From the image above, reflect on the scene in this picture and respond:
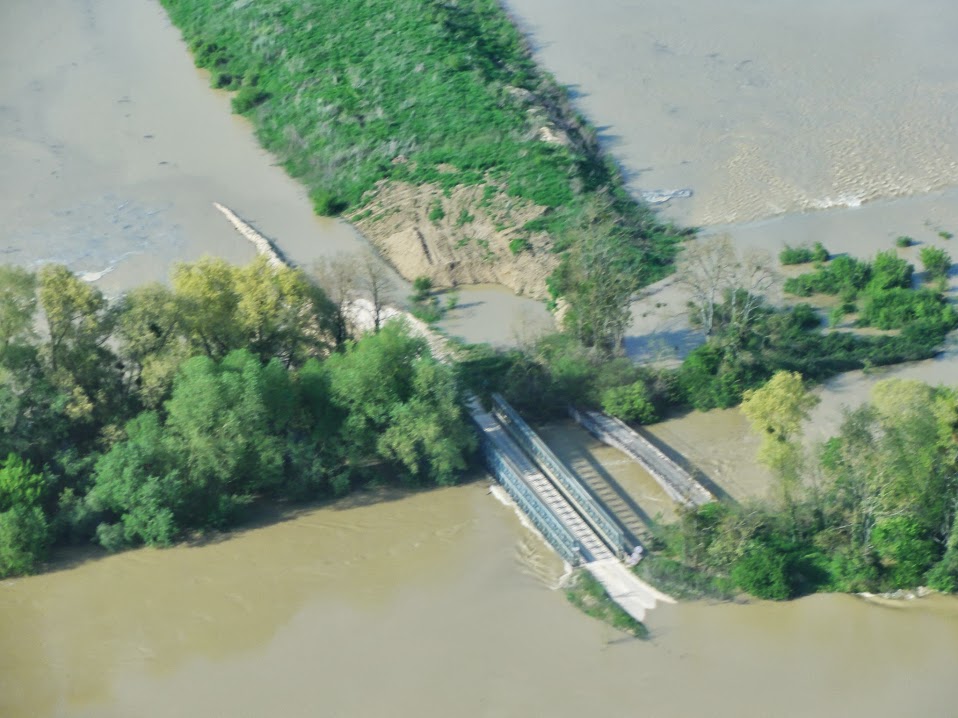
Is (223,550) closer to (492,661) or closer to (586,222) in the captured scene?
(492,661)

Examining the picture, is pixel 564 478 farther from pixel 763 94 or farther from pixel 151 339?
pixel 763 94

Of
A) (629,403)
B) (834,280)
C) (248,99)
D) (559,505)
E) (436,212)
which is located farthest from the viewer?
(248,99)

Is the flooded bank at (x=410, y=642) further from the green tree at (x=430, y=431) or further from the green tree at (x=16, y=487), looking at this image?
the green tree at (x=430, y=431)

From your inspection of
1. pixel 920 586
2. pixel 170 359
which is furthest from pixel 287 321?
pixel 920 586

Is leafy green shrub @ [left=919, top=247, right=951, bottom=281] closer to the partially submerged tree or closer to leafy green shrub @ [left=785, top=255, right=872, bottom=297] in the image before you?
leafy green shrub @ [left=785, top=255, right=872, bottom=297]

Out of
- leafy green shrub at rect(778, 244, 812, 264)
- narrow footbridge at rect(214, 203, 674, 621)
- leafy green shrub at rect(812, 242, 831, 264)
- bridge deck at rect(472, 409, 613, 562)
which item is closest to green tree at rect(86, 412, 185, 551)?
narrow footbridge at rect(214, 203, 674, 621)

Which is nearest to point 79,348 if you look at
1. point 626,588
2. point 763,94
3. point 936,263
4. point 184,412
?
point 184,412

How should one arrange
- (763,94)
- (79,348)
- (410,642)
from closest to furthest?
(410,642), (79,348), (763,94)
